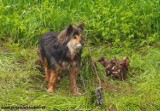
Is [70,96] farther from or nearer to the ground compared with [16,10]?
nearer to the ground

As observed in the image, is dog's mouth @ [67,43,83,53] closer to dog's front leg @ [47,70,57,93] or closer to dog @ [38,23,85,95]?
dog @ [38,23,85,95]

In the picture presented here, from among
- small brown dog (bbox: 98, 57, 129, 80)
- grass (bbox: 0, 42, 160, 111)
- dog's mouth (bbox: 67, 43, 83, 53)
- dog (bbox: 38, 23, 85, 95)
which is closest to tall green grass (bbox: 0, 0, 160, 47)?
grass (bbox: 0, 42, 160, 111)

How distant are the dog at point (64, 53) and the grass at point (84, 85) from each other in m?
0.19

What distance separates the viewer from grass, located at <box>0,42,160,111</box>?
17.7ft

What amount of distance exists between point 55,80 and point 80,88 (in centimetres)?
41

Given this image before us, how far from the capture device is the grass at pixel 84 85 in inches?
212

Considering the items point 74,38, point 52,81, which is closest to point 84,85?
point 52,81

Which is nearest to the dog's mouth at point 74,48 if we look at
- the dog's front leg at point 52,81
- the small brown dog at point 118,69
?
the dog's front leg at point 52,81

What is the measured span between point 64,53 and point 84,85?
63 centimetres

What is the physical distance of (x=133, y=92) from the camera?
5.94 m

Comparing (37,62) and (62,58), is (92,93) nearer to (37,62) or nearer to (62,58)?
(62,58)

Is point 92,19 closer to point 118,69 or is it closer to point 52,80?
point 118,69

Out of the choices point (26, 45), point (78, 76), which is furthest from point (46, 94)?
point (26, 45)

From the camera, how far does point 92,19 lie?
25.6 feet
